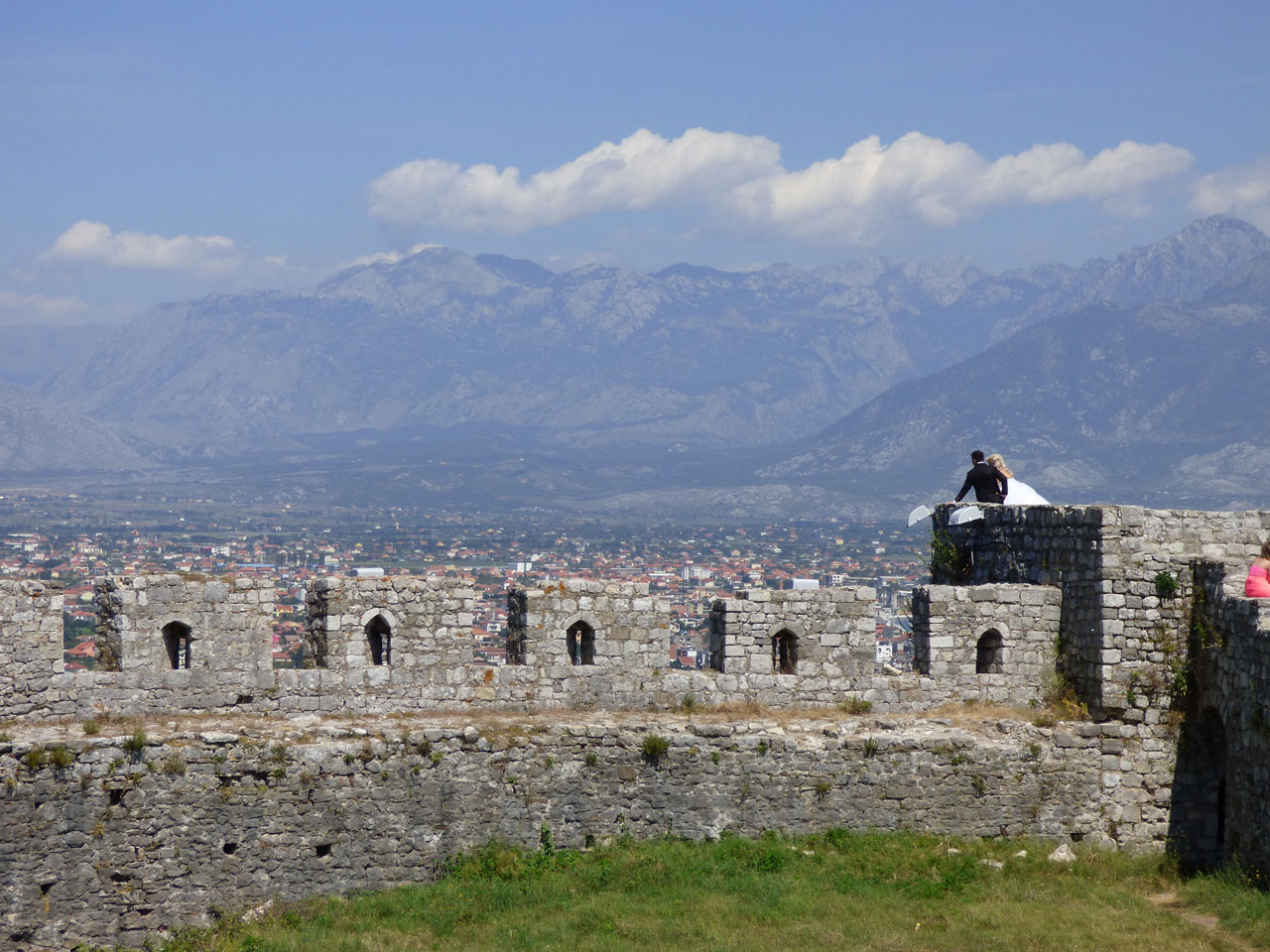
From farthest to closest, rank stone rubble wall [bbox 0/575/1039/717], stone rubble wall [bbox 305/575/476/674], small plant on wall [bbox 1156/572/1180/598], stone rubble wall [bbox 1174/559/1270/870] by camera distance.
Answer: small plant on wall [bbox 1156/572/1180/598]
stone rubble wall [bbox 305/575/476/674]
stone rubble wall [bbox 0/575/1039/717]
stone rubble wall [bbox 1174/559/1270/870]

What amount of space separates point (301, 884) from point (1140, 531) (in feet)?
39.2

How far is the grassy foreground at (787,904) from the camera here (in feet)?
59.1

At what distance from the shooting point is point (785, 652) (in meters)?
22.8

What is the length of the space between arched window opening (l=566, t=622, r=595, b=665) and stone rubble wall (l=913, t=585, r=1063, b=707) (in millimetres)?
4706

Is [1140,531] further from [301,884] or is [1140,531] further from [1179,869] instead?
[301,884]

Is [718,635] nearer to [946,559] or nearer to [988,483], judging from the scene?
[946,559]

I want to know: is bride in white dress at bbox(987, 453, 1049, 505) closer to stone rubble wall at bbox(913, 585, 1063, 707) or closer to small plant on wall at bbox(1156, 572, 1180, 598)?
stone rubble wall at bbox(913, 585, 1063, 707)

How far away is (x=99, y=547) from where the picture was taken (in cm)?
11981

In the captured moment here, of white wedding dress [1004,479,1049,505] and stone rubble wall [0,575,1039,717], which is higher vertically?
white wedding dress [1004,479,1049,505]

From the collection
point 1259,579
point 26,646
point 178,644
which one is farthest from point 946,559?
point 26,646

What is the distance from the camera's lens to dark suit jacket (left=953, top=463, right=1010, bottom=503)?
83.5ft

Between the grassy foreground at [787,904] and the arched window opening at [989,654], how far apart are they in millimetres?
2645

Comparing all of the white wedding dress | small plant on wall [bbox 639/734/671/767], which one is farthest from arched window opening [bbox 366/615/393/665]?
the white wedding dress

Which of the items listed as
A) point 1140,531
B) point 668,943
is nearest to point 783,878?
point 668,943
